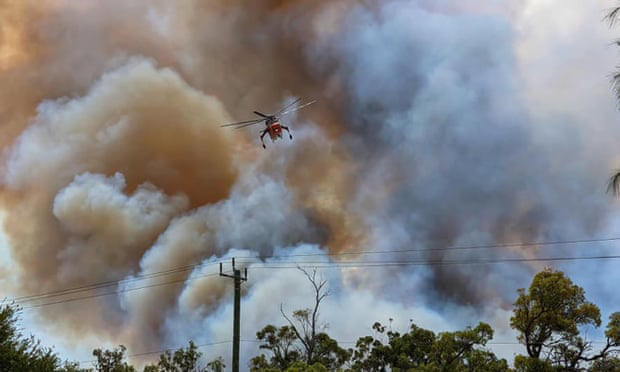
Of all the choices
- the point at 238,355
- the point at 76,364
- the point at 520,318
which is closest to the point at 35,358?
the point at 76,364

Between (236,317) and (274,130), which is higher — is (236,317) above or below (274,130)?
below

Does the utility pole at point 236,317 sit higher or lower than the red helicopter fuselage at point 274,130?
lower

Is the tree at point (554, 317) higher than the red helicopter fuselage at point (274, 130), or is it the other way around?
the red helicopter fuselage at point (274, 130)

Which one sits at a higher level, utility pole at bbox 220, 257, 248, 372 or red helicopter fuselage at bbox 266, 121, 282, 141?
red helicopter fuselage at bbox 266, 121, 282, 141

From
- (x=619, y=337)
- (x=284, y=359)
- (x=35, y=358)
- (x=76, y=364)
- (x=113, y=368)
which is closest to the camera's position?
(x=619, y=337)

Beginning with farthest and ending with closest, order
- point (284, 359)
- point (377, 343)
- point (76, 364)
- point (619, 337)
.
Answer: point (284, 359)
point (377, 343)
point (76, 364)
point (619, 337)

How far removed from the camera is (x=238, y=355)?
2848cm

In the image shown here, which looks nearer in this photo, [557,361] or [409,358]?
[557,361]

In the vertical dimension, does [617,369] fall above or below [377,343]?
below

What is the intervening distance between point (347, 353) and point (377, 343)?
261cm

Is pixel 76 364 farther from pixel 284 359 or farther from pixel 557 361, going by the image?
pixel 557 361

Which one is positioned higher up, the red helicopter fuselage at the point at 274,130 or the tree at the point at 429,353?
the red helicopter fuselage at the point at 274,130

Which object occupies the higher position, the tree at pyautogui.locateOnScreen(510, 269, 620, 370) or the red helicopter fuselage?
the red helicopter fuselage

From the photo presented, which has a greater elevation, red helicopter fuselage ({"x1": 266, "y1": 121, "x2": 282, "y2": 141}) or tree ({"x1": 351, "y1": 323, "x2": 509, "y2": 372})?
red helicopter fuselage ({"x1": 266, "y1": 121, "x2": 282, "y2": 141})
